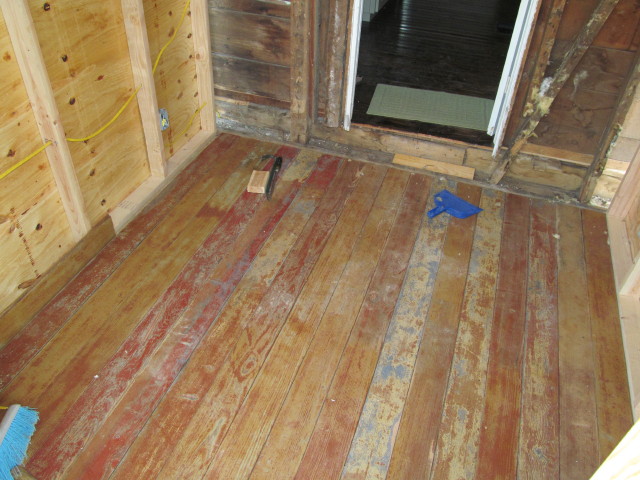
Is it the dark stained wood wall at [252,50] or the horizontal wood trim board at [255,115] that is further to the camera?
the horizontal wood trim board at [255,115]

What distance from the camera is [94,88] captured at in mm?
2289

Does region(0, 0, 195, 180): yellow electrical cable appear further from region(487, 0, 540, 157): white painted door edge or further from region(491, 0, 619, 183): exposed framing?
region(491, 0, 619, 183): exposed framing

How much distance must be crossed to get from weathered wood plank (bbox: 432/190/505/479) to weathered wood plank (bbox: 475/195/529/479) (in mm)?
28

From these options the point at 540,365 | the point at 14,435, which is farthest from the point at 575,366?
the point at 14,435

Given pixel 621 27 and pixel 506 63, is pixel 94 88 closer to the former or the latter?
pixel 506 63

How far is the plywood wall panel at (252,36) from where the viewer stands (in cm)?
311

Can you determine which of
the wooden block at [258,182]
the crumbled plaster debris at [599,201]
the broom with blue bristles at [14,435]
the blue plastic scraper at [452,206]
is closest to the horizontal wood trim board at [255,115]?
the wooden block at [258,182]

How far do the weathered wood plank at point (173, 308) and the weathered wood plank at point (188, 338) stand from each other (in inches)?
0.7

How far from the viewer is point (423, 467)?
67.0 inches

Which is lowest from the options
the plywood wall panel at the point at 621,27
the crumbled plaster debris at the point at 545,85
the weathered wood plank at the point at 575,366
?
the weathered wood plank at the point at 575,366

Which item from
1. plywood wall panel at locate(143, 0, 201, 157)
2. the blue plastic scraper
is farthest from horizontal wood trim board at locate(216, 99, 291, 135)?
the blue plastic scraper

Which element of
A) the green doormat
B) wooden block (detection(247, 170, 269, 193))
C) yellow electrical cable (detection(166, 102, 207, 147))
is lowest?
wooden block (detection(247, 170, 269, 193))

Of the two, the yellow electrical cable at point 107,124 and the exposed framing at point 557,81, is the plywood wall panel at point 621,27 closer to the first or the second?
the exposed framing at point 557,81

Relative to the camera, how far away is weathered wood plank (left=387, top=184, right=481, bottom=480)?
5.67 feet
